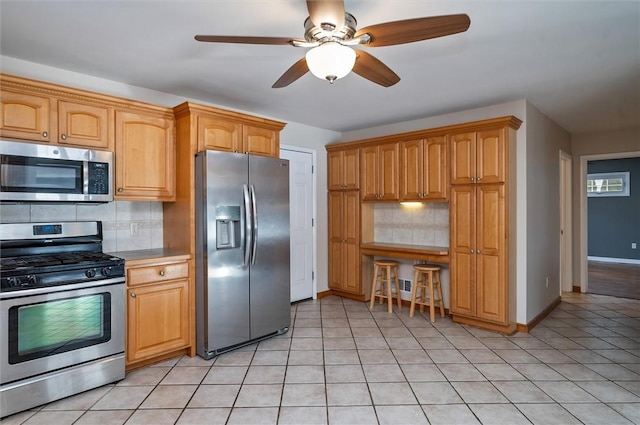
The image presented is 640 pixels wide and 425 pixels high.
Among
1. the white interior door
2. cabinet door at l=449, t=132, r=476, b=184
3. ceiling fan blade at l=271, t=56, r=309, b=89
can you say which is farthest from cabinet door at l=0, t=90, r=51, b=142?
cabinet door at l=449, t=132, r=476, b=184

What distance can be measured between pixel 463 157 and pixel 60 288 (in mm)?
3738

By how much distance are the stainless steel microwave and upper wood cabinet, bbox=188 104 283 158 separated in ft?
2.54

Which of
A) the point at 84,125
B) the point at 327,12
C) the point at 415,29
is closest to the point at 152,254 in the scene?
the point at 84,125

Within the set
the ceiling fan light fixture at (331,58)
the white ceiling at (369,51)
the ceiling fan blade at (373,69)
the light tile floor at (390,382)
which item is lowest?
the light tile floor at (390,382)

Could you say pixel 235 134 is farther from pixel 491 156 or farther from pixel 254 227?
pixel 491 156

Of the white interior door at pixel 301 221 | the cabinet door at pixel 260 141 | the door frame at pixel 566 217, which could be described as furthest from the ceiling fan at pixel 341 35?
the door frame at pixel 566 217

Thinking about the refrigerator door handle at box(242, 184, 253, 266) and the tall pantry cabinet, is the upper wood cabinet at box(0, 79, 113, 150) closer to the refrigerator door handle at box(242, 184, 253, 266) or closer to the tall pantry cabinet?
the refrigerator door handle at box(242, 184, 253, 266)

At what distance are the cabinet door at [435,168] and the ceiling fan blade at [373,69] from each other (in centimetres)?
187

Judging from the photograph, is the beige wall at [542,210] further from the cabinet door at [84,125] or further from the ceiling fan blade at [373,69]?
the cabinet door at [84,125]

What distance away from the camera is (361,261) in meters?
4.84

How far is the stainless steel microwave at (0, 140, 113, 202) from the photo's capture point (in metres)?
2.44

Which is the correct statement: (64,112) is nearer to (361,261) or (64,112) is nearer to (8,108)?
(8,108)

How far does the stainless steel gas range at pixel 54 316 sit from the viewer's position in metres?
2.22

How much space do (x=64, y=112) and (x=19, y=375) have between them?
1.81 meters
